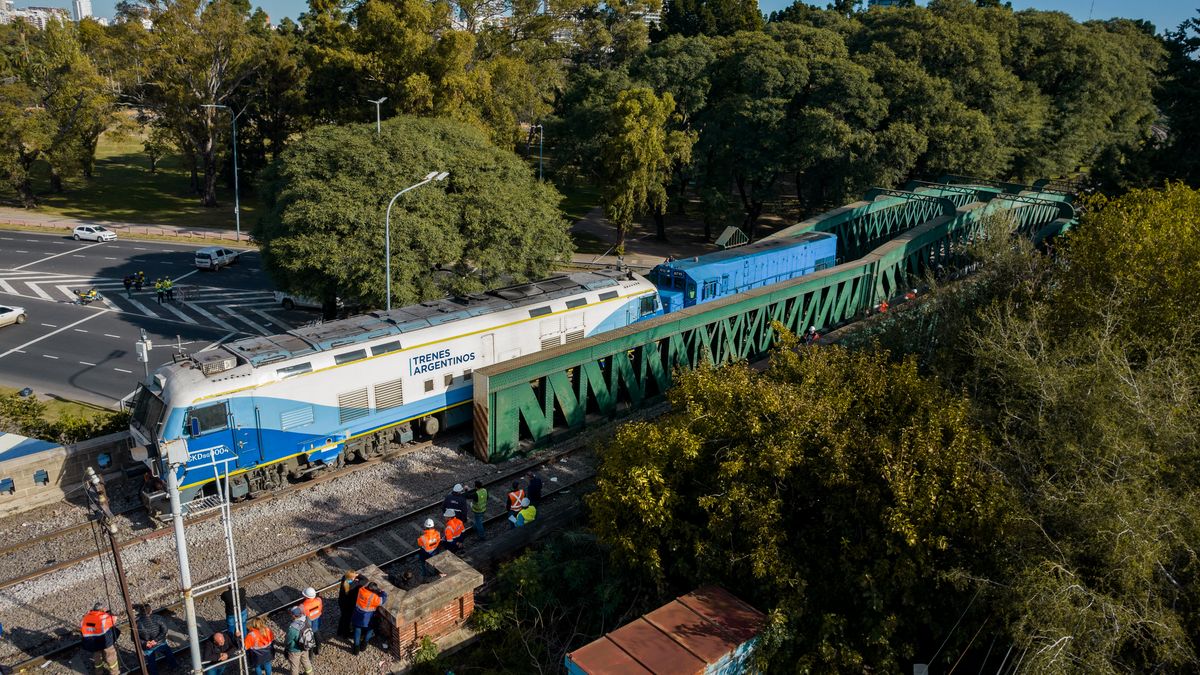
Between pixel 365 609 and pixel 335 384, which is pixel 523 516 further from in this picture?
pixel 335 384

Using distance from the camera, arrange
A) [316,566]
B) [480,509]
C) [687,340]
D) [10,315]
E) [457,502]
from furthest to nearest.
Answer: [10,315]
[687,340]
[480,509]
[457,502]
[316,566]

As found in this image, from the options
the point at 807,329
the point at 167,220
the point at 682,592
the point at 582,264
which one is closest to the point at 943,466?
the point at 682,592

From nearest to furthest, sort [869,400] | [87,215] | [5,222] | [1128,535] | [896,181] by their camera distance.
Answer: [1128,535]
[869,400]
[896,181]
[5,222]
[87,215]

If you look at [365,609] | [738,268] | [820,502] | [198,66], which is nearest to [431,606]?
[365,609]

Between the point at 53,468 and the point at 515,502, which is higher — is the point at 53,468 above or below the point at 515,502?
above

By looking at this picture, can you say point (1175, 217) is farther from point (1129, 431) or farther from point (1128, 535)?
point (1128, 535)

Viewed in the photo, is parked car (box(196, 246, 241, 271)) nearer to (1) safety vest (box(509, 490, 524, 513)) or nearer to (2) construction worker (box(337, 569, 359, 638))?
(1) safety vest (box(509, 490, 524, 513))
